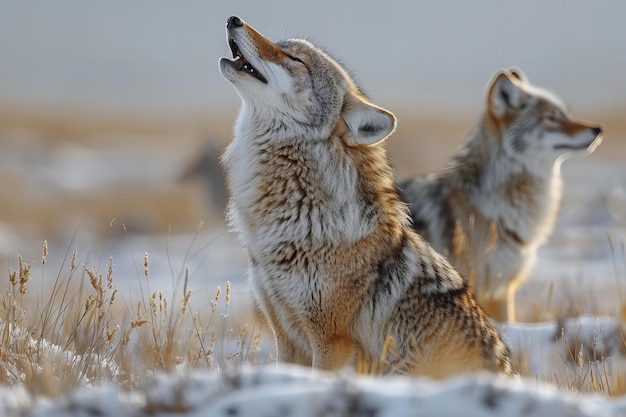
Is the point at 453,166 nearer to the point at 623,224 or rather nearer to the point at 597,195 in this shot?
the point at 623,224

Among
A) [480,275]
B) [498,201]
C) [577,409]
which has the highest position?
[498,201]

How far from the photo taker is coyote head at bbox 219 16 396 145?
5.01 meters

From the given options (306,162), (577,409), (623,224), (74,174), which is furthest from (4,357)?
(74,174)

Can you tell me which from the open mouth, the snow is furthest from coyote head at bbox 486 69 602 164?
the snow

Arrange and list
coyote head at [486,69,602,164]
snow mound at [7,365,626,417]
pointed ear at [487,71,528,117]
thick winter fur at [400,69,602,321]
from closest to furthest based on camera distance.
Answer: snow mound at [7,365,626,417] → thick winter fur at [400,69,602,321] → coyote head at [486,69,602,164] → pointed ear at [487,71,528,117]

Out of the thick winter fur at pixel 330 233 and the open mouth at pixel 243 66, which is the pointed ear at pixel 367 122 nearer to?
the thick winter fur at pixel 330 233

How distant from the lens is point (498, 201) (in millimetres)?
8352

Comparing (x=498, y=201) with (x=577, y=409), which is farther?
(x=498, y=201)

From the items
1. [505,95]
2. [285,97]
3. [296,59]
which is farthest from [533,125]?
[285,97]

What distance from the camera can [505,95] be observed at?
8484 millimetres

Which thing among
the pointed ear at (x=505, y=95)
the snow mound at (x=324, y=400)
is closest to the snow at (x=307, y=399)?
the snow mound at (x=324, y=400)

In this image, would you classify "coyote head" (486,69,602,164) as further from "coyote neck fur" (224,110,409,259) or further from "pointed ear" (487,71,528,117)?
"coyote neck fur" (224,110,409,259)

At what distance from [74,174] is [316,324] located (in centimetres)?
3000

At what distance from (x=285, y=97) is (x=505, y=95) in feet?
12.9
